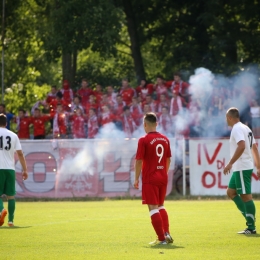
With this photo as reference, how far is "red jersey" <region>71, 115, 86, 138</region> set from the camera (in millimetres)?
27469

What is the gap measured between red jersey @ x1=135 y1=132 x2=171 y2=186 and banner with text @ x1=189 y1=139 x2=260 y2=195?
12967mm

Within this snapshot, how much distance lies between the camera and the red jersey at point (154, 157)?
1170 cm

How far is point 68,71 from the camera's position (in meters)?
34.8

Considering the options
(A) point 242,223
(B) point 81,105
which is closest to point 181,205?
(A) point 242,223

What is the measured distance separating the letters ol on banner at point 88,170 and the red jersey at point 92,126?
1.76 meters

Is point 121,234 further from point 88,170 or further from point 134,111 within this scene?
point 134,111

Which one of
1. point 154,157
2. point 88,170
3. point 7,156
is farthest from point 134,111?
point 154,157

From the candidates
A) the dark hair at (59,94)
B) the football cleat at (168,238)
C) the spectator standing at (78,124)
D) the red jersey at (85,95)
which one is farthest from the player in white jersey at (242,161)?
the dark hair at (59,94)

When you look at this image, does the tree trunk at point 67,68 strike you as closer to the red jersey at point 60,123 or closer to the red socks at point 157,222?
the red jersey at point 60,123

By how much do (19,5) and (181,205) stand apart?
1664cm

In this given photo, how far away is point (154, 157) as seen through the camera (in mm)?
11758

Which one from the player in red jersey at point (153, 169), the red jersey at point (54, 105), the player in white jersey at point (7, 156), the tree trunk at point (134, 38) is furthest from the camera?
the tree trunk at point (134, 38)

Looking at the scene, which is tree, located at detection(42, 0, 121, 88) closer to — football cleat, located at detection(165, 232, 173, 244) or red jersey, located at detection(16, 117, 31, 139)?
red jersey, located at detection(16, 117, 31, 139)

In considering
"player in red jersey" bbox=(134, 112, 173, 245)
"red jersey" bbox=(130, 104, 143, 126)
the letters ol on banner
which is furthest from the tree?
"player in red jersey" bbox=(134, 112, 173, 245)
